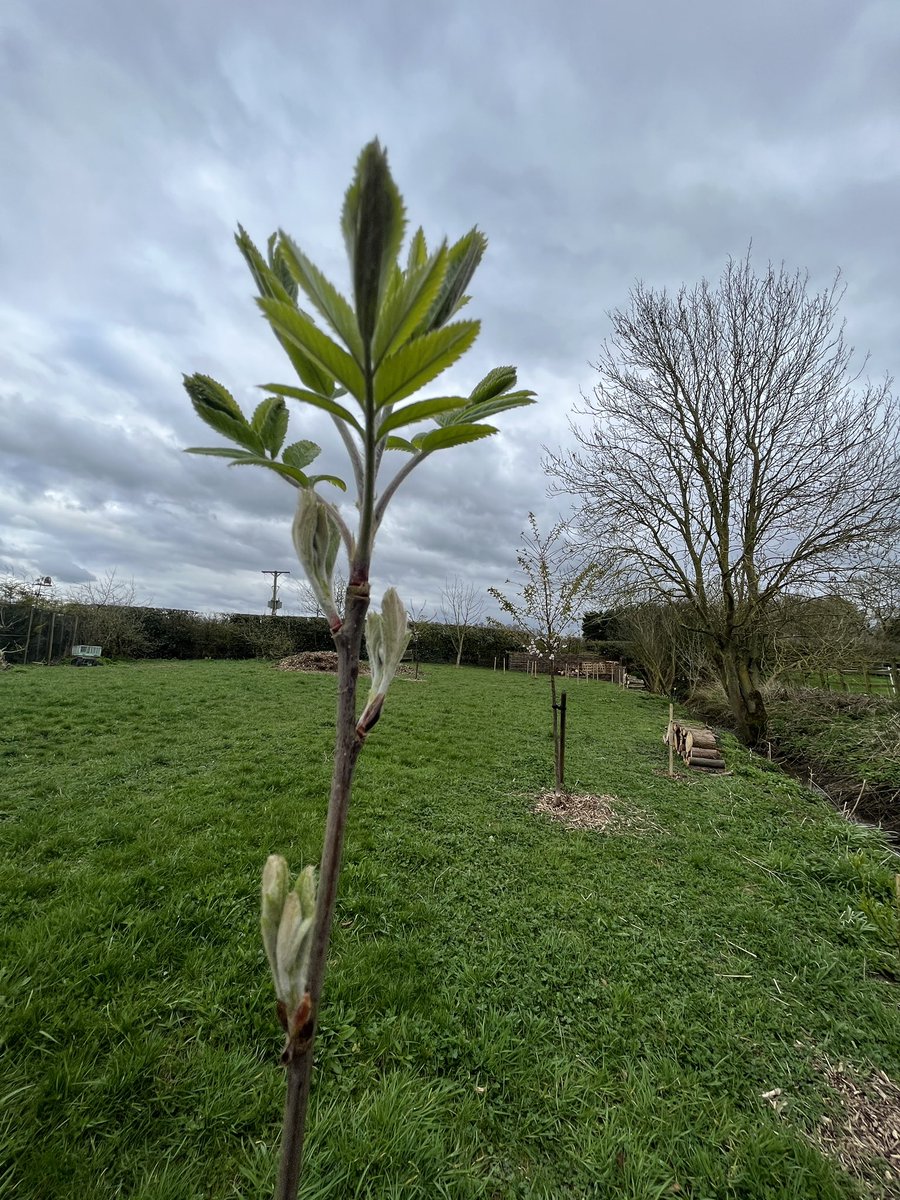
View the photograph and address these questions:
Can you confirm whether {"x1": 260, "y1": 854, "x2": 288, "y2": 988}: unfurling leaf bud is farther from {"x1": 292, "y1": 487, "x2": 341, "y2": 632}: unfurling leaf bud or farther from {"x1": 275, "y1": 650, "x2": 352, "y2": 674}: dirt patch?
{"x1": 275, "y1": 650, "x2": 352, "y2": 674}: dirt patch

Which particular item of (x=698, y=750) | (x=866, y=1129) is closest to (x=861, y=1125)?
(x=866, y=1129)

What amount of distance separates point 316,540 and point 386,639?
0.18 metres

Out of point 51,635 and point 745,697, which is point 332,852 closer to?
point 745,697

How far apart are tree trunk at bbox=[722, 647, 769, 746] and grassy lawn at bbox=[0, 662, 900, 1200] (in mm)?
5807

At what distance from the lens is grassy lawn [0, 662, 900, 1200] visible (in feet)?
6.45

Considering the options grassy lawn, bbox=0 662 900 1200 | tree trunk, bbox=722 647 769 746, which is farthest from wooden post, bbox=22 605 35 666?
tree trunk, bbox=722 647 769 746

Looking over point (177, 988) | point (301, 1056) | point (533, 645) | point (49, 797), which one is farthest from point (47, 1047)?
point (533, 645)

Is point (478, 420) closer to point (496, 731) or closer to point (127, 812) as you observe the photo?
point (127, 812)

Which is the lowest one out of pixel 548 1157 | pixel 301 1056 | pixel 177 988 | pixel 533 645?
pixel 548 1157

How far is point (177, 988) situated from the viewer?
8.70 ft

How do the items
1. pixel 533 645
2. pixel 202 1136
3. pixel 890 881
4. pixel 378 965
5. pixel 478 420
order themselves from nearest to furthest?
1. pixel 478 420
2. pixel 202 1136
3. pixel 378 965
4. pixel 890 881
5. pixel 533 645

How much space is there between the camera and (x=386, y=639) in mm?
749

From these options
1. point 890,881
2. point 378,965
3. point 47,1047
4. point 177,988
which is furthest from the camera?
point 890,881

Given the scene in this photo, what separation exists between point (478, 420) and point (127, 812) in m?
5.64
